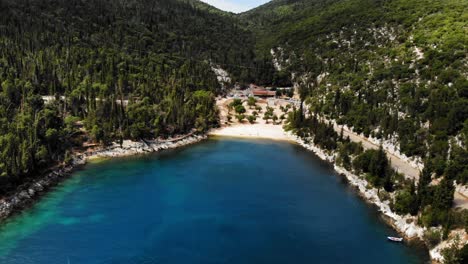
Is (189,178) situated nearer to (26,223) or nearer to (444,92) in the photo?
(26,223)

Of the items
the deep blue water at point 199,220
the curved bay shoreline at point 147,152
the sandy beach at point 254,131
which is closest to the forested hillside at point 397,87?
the curved bay shoreline at point 147,152

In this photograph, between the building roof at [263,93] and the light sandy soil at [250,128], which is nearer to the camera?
the light sandy soil at [250,128]

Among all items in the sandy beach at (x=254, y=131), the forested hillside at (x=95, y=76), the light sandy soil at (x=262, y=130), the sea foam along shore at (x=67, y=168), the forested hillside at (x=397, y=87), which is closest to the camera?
the sea foam along shore at (x=67, y=168)

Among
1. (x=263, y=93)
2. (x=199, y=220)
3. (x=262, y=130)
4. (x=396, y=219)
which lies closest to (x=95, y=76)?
(x=262, y=130)

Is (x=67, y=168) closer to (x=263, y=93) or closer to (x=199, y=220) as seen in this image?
(x=199, y=220)

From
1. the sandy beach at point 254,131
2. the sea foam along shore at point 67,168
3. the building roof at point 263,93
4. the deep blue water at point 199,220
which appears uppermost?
the building roof at point 263,93

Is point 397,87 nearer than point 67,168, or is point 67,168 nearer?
point 67,168

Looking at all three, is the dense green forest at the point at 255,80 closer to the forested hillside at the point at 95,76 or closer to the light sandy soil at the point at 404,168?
the forested hillside at the point at 95,76

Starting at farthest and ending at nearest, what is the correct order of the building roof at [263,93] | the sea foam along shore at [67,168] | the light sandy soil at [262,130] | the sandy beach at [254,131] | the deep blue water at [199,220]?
the building roof at [263,93] → the sandy beach at [254,131] → the light sandy soil at [262,130] → the sea foam along shore at [67,168] → the deep blue water at [199,220]
